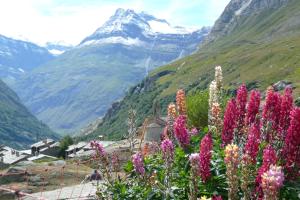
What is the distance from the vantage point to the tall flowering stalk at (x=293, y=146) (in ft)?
25.5

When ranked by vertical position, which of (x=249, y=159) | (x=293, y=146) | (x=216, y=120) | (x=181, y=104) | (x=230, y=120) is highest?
(x=181, y=104)

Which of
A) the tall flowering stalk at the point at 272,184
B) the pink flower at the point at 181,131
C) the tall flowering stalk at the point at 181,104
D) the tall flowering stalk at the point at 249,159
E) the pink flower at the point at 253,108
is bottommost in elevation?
the tall flowering stalk at the point at 272,184

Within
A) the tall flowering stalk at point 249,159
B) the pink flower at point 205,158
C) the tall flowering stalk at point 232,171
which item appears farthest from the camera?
the pink flower at point 205,158

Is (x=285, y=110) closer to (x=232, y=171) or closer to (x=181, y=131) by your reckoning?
(x=181, y=131)

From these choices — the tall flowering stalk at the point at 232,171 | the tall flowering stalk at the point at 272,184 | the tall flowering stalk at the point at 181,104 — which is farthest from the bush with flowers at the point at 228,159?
the tall flowering stalk at the point at 181,104

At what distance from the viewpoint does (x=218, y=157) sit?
30.9 feet

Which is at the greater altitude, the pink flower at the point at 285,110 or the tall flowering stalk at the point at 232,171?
the pink flower at the point at 285,110

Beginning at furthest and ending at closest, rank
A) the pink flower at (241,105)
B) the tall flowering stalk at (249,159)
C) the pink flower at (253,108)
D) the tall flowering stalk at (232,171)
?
the pink flower at (241,105) → the pink flower at (253,108) → the tall flowering stalk at (249,159) → the tall flowering stalk at (232,171)

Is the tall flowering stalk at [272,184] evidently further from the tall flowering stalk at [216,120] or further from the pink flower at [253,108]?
the tall flowering stalk at [216,120]

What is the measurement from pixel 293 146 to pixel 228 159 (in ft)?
5.30

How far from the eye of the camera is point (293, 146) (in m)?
7.90

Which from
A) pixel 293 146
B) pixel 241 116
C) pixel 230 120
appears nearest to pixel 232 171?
pixel 293 146

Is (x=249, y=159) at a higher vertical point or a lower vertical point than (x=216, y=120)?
lower

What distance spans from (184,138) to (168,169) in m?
2.18
